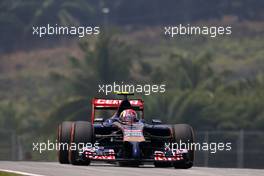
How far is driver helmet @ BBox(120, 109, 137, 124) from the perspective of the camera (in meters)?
27.1

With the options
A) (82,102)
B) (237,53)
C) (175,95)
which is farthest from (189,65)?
(237,53)

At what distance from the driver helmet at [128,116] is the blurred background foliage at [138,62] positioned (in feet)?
96.6

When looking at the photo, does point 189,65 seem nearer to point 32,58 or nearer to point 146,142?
point 146,142

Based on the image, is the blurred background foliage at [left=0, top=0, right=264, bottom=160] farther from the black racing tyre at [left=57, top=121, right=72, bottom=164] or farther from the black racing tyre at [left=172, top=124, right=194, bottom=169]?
the black racing tyre at [left=172, top=124, right=194, bottom=169]

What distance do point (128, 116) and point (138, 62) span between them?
67.2 meters

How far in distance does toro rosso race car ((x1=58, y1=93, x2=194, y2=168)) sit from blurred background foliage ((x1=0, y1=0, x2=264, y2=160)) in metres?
29.7

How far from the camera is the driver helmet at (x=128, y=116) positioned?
2708 centimetres

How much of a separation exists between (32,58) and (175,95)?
5623 cm

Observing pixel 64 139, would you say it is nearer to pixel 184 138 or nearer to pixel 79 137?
pixel 79 137

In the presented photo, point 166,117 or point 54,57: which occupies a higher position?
point 54,57

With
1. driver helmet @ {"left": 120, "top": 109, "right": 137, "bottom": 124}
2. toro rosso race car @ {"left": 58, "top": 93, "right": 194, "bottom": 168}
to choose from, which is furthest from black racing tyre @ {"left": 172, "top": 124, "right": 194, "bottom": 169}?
driver helmet @ {"left": 120, "top": 109, "right": 137, "bottom": 124}

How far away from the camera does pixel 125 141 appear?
2592cm

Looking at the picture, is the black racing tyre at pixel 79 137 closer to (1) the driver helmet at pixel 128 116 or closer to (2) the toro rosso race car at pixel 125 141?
(2) the toro rosso race car at pixel 125 141

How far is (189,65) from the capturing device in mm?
65250
